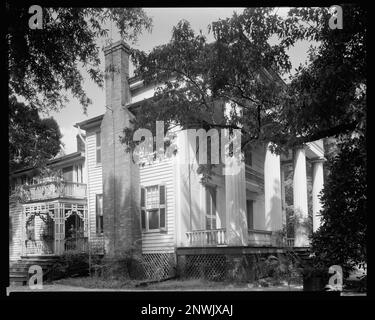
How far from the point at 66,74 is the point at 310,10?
3.81 m

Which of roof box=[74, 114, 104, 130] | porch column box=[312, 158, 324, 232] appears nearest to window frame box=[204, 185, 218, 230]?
porch column box=[312, 158, 324, 232]

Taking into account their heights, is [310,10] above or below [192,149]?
above

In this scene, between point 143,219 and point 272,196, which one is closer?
point 143,219

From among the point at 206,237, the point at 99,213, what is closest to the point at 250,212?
the point at 206,237

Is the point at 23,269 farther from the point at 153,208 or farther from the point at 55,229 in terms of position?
the point at 55,229

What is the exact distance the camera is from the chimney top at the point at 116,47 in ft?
22.8

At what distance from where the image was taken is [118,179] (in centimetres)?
1101

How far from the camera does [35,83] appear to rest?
6855mm

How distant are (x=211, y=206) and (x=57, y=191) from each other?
485 centimetres

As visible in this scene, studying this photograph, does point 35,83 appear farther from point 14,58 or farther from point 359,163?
point 359,163

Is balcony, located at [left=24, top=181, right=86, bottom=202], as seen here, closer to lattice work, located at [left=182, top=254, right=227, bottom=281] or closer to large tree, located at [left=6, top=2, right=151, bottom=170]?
lattice work, located at [left=182, top=254, right=227, bottom=281]
